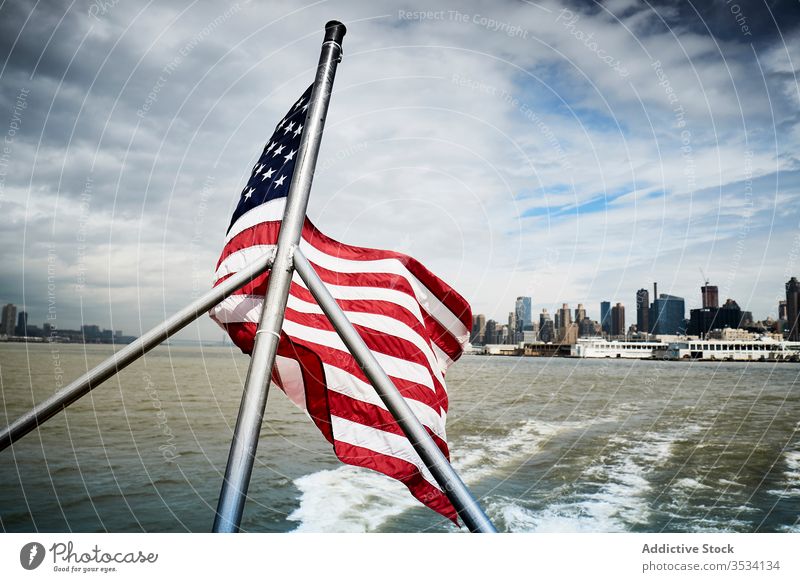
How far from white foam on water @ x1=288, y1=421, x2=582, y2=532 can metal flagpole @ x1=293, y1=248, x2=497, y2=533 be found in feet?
16.2

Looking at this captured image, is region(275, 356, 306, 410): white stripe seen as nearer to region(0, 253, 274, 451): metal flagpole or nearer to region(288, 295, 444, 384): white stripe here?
region(288, 295, 444, 384): white stripe

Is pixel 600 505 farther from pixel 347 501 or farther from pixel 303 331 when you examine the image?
pixel 303 331

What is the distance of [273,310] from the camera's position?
6.73 feet

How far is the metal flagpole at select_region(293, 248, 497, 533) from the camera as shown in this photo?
2025 mm

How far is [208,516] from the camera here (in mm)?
6602

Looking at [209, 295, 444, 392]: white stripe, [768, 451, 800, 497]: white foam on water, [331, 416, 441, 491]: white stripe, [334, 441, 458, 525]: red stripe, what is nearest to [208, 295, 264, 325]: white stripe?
[209, 295, 444, 392]: white stripe

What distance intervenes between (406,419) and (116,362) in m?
1.18

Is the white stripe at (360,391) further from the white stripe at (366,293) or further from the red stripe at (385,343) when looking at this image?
the white stripe at (366,293)

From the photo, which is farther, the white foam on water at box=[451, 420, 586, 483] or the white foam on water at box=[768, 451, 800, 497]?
the white foam on water at box=[451, 420, 586, 483]

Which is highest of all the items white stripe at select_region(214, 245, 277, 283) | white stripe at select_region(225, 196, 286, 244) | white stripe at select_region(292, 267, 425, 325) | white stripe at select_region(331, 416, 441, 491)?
white stripe at select_region(225, 196, 286, 244)

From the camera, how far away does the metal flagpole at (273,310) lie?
1.83 metres

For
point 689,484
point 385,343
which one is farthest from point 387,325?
point 689,484
